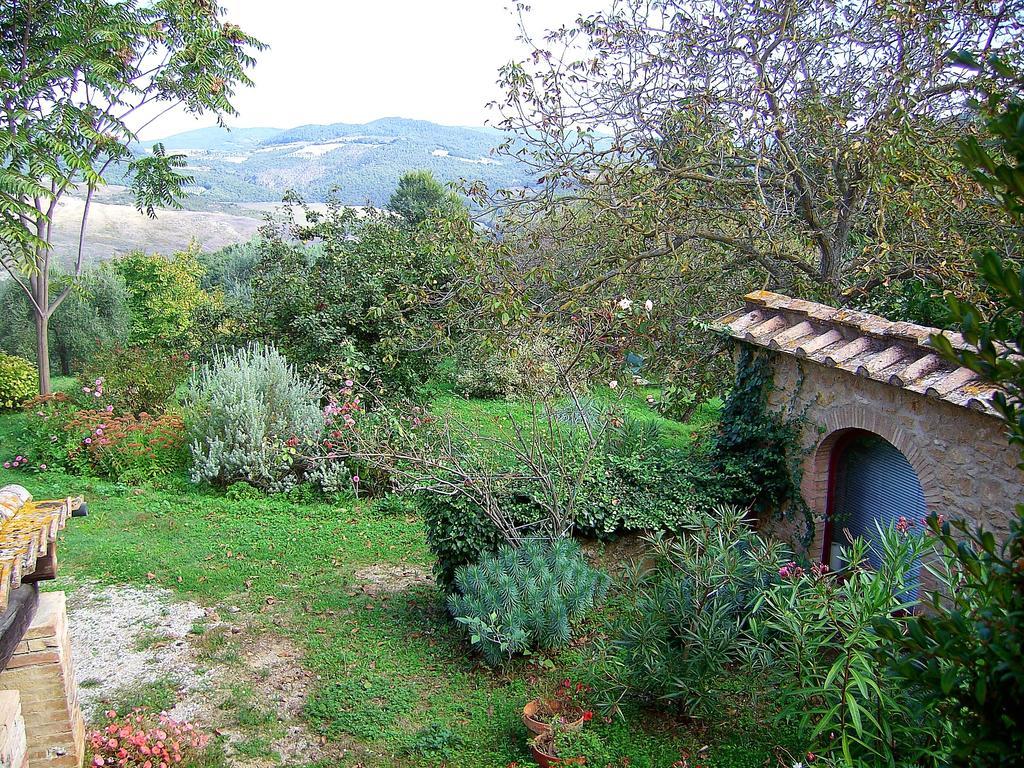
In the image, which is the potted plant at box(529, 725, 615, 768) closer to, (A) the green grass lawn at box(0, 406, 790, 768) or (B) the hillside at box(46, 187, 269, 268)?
(A) the green grass lawn at box(0, 406, 790, 768)

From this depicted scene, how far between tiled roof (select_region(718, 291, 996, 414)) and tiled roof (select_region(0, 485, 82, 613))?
463 cm

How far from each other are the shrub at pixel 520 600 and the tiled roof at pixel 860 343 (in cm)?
242

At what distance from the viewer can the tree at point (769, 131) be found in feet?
20.3

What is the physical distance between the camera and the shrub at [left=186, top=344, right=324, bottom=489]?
8898 mm

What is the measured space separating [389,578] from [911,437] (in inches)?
186

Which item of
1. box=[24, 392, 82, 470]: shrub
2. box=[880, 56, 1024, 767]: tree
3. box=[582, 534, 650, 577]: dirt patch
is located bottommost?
box=[582, 534, 650, 577]: dirt patch

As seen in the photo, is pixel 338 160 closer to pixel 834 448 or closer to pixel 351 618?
pixel 351 618

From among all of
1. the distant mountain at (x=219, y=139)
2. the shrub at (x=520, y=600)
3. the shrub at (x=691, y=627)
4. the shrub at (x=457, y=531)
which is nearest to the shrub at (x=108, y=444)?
the shrub at (x=457, y=531)

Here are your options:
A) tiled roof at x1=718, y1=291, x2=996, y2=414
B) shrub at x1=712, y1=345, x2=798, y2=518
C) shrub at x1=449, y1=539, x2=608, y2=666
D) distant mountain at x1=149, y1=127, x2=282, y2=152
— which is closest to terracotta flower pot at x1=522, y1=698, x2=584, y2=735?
shrub at x1=449, y1=539, x2=608, y2=666

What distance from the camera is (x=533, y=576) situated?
17.3ft

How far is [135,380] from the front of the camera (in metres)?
11.0

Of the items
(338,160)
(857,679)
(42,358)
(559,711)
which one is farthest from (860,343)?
(338,160)

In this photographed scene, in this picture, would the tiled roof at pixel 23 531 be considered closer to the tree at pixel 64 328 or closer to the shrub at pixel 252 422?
the shrub at pixel 252 422

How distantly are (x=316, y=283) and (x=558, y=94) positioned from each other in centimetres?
488
